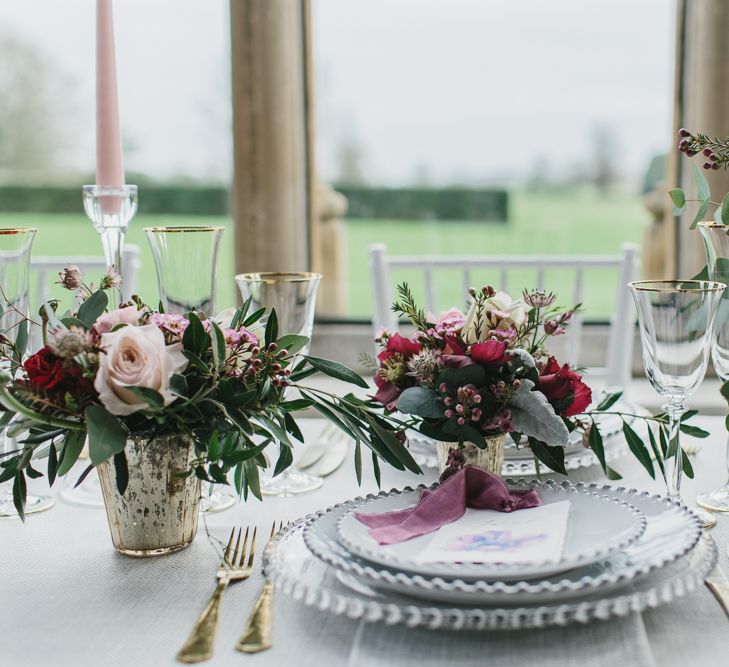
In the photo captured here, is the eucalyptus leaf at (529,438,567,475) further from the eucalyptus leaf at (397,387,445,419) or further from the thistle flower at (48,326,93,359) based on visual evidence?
the thistle flower at (48,326,93,359)

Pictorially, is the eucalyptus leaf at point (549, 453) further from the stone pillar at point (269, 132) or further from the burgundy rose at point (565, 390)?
the stone pillar at point (269, 132)

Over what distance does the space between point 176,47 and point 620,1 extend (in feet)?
3.72

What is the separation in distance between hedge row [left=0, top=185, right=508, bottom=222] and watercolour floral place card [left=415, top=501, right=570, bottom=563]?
1673 mm

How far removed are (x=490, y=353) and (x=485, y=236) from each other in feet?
5.25

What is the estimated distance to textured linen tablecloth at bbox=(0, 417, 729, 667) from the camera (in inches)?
27.2

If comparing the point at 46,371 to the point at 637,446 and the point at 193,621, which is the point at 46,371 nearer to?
the point at 193,621

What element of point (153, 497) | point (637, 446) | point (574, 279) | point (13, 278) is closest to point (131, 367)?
point (153, 497)

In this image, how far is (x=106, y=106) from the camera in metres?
1.09

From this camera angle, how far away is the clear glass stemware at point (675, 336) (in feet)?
2.99

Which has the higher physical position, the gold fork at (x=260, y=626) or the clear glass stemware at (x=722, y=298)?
the clear glass stemware at (x=722, y=298)

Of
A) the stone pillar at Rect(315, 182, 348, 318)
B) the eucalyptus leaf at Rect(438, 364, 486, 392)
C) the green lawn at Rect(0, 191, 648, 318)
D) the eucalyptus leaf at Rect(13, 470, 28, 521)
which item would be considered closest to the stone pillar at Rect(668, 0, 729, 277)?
the green lawn at Rect(0, 191, 648, 318)

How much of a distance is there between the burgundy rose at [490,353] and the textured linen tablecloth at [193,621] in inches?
11.0

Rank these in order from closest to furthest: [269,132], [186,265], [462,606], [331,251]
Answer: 1. [462,606]
2. [186,265]
3. [269,132]
4. [331,251]

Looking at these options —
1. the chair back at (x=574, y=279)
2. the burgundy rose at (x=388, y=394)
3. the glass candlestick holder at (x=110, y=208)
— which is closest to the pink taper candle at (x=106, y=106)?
the glass candlestick holder at (x=110, y=208)
